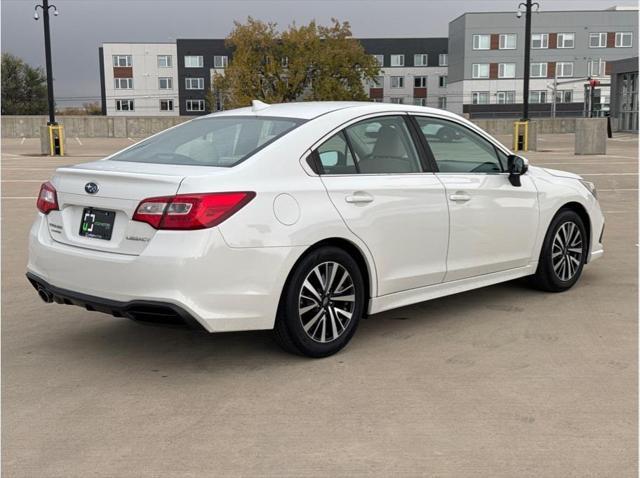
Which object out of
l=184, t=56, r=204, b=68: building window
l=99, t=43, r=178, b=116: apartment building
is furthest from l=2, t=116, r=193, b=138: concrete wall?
l=99, t=43, r=178, b=116: apartment building

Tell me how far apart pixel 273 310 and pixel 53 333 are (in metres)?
Result: 1.92

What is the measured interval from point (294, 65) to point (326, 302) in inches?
2155

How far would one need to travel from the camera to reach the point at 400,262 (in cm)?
496

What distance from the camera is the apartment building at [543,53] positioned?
71938mm

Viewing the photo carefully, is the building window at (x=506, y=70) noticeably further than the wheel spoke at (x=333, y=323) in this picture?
Yes

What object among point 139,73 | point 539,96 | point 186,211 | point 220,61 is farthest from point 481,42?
point 186,211

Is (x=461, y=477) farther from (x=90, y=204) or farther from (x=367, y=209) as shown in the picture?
(x=90, y=204)

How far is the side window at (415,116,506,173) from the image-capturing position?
5.40m

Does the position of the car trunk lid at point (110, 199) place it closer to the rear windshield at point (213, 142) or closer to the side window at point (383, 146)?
the rear windshield at point (213, 142)

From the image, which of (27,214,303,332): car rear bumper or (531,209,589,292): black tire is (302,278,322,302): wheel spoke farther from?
(531,209,589,292): black tire

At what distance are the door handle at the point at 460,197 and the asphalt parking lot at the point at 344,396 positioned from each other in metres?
0.92

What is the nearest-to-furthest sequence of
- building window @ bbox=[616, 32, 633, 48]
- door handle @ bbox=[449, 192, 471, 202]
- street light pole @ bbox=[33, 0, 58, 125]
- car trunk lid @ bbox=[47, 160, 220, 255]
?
car trunk lid @ bbox=[47, 160, 220, 255]
door handle @ bbox=[449, 192, 471, 202]
street light pole @ bbox=[33, 0, 58, 125]
building window @ bbox=[616, 32, 633, 48]

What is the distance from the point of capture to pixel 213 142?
4.84 metres

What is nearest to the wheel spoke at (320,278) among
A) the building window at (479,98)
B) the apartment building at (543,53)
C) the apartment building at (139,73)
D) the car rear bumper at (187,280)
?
the car rear bumper at (187,280)
